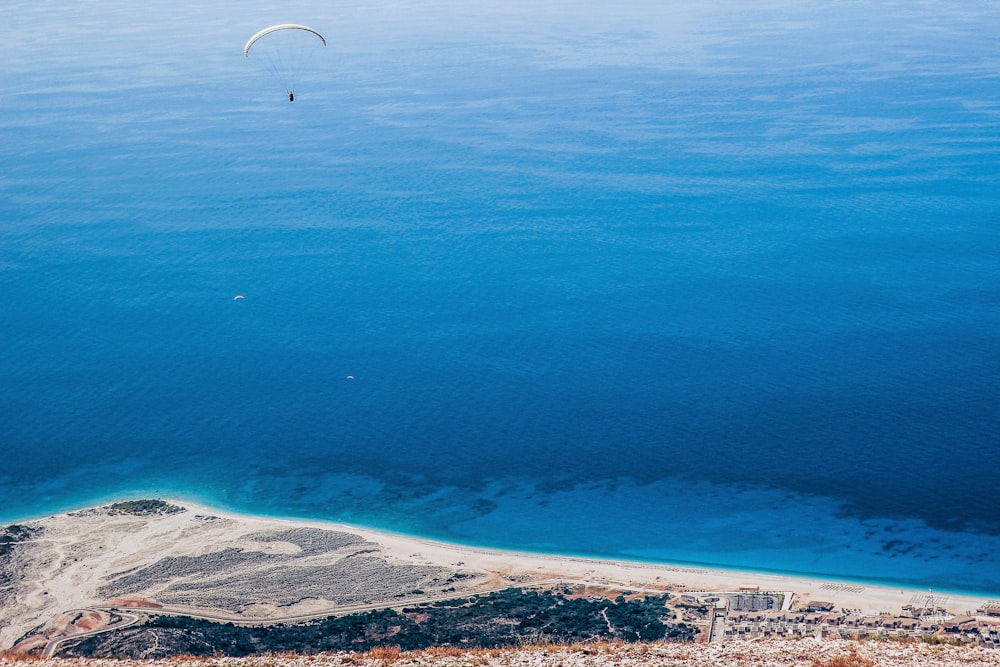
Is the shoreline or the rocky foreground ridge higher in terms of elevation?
the shoreline

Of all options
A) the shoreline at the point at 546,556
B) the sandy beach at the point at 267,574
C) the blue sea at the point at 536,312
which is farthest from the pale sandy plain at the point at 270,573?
the blue sea at the point at 536,312

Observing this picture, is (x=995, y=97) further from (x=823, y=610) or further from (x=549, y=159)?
(x=823, y=610)

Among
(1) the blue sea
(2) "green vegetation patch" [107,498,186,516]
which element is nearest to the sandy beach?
(2) "green vegetation patch" [107,498,186,516]

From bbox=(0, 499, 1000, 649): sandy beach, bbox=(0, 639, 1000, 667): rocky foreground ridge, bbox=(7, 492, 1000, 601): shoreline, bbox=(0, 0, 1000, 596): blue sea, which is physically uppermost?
bbox=(0, 0, 1000, 596): blue sea

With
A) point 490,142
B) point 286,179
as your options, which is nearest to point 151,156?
point 286,179

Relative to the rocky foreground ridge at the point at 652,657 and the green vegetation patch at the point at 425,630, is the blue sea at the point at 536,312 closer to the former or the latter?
the green vegetation patch at the point at 425,630

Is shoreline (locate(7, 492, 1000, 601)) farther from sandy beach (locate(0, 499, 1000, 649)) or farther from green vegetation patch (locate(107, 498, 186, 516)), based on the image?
green vegetation patch (locate(107, 498, 186, 516))

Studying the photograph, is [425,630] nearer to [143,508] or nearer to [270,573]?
[270,573]
